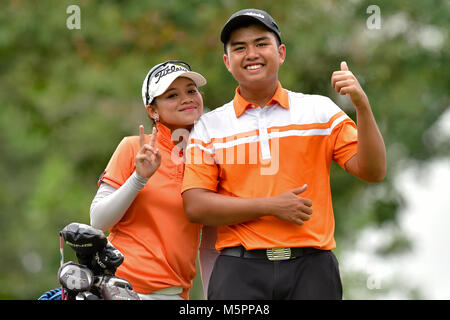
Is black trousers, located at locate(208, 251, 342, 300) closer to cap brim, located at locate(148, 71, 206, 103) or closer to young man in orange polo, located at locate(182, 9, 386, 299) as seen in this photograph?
young man in orange polo, located at locate(182, 9, 386, 299)

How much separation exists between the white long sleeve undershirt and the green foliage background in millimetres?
4833

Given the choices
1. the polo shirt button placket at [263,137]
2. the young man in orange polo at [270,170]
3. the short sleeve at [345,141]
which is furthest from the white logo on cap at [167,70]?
the short sleeve at [345,141]

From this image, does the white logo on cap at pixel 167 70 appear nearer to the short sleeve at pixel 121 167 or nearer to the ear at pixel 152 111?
the ear at pixel 152 111

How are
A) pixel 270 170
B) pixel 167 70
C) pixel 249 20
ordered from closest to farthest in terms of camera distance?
pixel 270 170
pixel 249 20
pixel 167 70

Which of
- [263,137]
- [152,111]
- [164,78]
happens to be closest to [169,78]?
[164,78]

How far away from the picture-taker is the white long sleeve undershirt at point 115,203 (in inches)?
128

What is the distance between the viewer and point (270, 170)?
3109mm

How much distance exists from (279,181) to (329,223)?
0.95 feet

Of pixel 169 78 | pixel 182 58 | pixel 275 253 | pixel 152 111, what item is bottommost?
pixel 275 253

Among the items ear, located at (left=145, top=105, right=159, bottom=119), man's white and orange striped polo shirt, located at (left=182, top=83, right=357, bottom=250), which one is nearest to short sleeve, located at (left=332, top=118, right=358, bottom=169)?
man's white and orange striped polo shirt, located at (left=182, top=83, right=357, bottom=250)

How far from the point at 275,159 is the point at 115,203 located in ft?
2.45

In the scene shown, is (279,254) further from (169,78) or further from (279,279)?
(169,78)

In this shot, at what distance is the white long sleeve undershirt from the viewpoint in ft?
10.6

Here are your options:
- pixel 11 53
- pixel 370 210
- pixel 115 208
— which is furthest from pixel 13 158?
pixel 115 208
